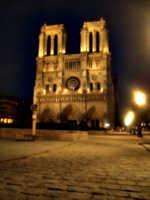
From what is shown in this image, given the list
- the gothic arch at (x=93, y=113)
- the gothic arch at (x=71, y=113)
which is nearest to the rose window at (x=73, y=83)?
the gothic arch at (x=71, y=113)

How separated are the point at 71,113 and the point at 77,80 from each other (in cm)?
867

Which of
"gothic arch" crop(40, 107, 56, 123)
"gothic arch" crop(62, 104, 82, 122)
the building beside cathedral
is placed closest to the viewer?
the building beside cathedral

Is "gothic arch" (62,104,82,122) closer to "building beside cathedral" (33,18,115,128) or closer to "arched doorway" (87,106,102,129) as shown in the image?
"building beside cathedral" (33,18,115,128)

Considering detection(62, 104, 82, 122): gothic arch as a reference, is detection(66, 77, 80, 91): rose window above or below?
above

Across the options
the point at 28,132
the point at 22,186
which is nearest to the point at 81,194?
the point at 22,186

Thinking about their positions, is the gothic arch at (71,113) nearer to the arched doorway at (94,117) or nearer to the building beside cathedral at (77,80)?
the building beside cathedral at (77,80)

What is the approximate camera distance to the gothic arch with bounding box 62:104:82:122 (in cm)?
5159

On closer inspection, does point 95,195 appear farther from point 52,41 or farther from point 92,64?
point 52,41

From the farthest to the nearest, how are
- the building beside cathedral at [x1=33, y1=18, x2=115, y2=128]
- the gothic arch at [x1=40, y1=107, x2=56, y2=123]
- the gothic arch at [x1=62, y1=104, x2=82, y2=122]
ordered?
the gothic arch at [x1=40, y1=107, x2=56, y2=123] → the gothic arch at [x1=62, y1=104, x2=82, y2=122] → the building beside cathedral at [x1=33, y1=18, x2=115, y2=128]

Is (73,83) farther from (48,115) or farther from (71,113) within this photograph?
(48,115)

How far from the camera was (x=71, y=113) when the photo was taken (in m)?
53.2

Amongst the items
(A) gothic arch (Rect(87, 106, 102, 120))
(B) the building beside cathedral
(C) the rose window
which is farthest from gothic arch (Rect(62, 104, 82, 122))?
(C) the rose window

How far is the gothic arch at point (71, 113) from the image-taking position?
51594 millimetres

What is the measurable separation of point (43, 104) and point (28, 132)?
34.7 meters
